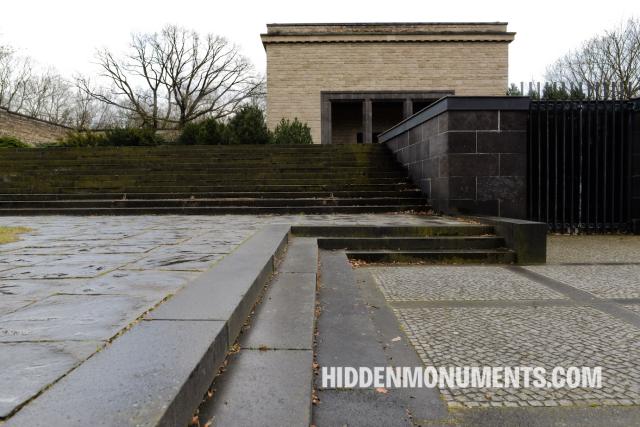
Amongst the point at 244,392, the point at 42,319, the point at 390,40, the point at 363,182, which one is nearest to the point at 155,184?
the point at 363,182

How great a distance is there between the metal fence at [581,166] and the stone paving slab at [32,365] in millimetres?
9447

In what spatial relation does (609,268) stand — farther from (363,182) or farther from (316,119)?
(316,119)

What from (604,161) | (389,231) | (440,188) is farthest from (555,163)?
(389,231)

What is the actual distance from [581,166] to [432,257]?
5.25 m

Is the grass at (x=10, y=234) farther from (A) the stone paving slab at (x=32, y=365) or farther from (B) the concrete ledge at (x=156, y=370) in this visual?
(A) the stone paving slab at (x=32, y=365)

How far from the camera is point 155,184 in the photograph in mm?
13750

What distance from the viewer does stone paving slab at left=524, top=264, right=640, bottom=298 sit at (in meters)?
4.63

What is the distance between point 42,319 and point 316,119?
2427cm

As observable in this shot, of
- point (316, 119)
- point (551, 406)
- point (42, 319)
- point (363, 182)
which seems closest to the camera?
point (551, 406)

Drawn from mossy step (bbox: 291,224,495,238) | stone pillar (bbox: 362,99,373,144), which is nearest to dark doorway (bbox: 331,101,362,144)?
stone pillar (bbox: 362,99,373,144)

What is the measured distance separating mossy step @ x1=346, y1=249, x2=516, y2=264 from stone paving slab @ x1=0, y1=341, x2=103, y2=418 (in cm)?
480

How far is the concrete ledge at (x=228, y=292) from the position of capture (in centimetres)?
255

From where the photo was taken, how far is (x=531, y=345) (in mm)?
3029

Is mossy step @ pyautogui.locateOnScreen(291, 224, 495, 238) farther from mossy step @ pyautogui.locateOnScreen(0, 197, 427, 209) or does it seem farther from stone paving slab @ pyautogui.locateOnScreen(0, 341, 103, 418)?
stone paving slab @ pyautogui.locateOnScreen(0, 341, 103, 418)
